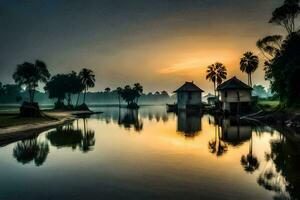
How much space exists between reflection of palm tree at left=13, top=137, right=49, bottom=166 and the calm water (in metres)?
0.07

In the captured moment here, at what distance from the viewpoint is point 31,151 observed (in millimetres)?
26406

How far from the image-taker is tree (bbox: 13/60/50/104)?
321ft

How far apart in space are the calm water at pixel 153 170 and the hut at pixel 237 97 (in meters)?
41.8

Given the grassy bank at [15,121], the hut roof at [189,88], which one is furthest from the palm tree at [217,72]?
the grassy bank at [15,121]

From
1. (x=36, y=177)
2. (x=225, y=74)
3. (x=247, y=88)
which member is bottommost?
(x=36, y=177)

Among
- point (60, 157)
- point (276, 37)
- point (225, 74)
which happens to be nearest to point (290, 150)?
point (60, 157)

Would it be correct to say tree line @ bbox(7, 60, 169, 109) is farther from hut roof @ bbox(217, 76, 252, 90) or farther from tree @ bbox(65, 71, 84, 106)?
hut roof @ bbox(217, 76, 252, 90)

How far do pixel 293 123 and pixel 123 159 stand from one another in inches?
1311

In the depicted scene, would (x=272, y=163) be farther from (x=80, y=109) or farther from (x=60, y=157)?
(x=80, y=109)

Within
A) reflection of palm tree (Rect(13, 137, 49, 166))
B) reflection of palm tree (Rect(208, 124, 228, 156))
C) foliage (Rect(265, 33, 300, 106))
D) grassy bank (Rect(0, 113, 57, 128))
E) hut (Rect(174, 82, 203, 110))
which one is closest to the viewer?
reflection of palm tree (Rect(13, 137, 49, 166))

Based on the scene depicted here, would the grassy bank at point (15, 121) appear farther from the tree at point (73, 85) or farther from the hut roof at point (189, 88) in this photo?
the tree at point (73, 85)

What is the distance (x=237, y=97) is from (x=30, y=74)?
67.1 metres

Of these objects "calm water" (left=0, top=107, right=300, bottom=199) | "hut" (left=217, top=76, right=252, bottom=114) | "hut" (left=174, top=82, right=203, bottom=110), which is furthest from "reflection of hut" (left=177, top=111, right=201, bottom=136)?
"hut" (left=174, top=82, right=203, bottom=110)

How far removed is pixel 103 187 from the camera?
580 inches
